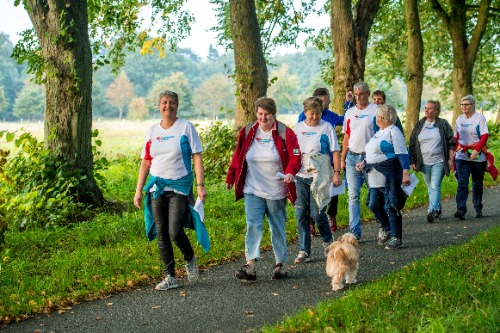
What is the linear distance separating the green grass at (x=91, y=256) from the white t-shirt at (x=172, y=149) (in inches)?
48.3

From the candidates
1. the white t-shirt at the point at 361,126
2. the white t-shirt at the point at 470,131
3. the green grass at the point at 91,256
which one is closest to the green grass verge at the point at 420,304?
the green grass at the point at 91,256

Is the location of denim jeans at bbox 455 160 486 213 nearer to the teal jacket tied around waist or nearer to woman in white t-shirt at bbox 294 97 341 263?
woman in white t-shirt at bbox 294 97 341 263

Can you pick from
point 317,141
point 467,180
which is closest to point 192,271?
point 317,141

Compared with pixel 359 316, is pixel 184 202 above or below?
above

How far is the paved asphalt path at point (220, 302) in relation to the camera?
241 inches

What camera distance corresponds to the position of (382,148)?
361 inches

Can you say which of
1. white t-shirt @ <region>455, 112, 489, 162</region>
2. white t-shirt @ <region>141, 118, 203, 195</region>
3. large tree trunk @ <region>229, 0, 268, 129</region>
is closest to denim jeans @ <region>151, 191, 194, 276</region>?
white t-shirt @ <region>141, 118, 203, 195</region>

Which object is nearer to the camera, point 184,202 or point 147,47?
point 184,202

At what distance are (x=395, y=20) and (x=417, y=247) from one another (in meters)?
23.0

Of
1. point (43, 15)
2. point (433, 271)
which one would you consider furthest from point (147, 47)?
point (433, 271)

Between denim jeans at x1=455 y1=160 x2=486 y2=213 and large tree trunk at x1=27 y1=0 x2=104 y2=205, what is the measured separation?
6.20 meters

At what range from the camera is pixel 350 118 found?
10008mm

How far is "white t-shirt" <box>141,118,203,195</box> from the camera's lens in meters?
7.31

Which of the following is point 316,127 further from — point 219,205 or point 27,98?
point 27,98
